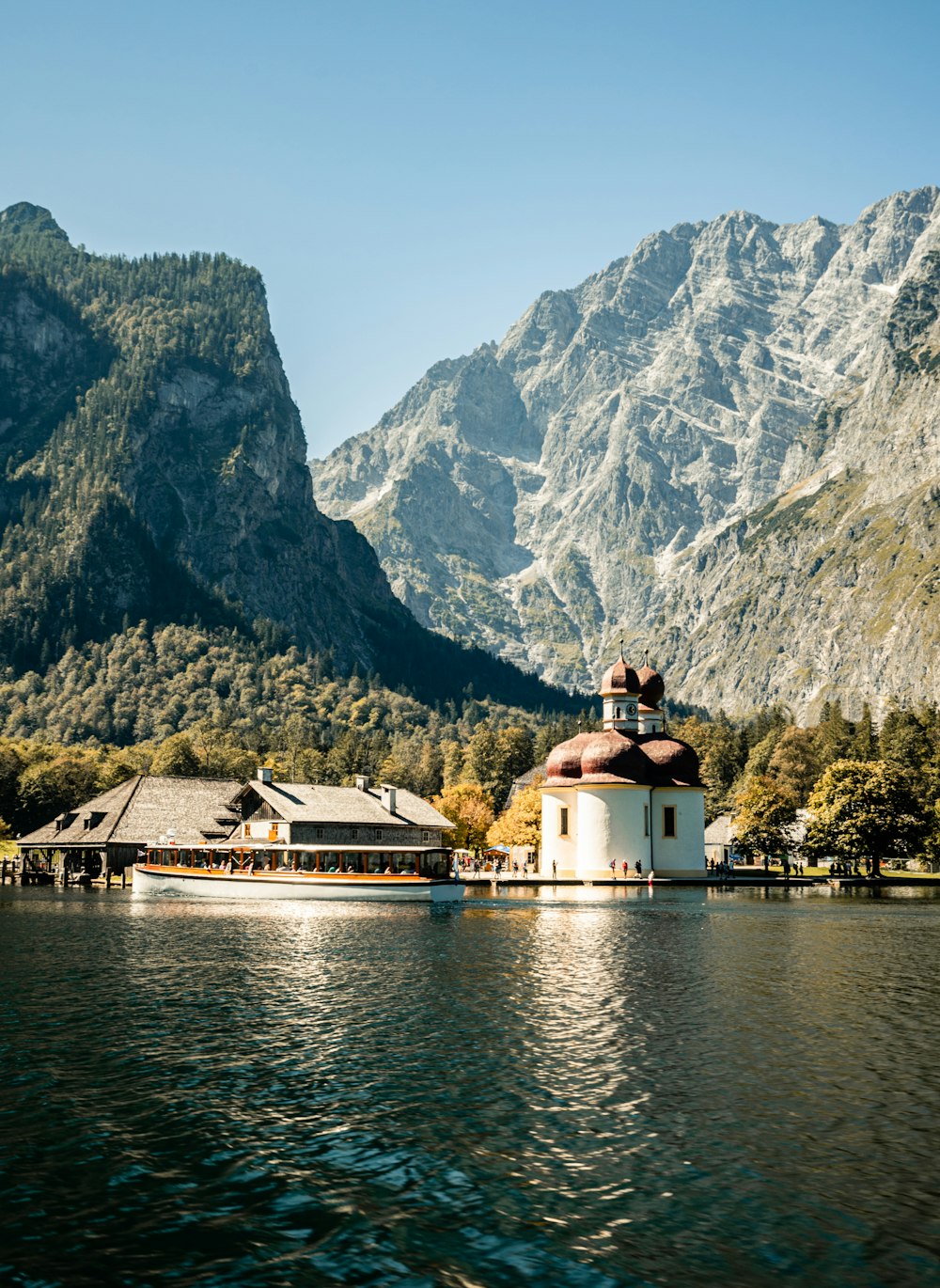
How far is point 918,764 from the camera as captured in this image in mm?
184875

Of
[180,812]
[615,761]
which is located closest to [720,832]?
[615,761]

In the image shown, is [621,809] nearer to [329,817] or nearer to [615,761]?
[615,761]

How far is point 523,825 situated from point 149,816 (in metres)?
53.0

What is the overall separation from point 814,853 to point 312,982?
12398 cm

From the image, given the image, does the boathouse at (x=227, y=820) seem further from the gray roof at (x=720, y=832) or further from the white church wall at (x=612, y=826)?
the gray roof at (x=720, y=832)

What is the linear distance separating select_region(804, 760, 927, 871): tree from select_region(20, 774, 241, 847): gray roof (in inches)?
2779

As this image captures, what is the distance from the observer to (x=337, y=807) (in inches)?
4988

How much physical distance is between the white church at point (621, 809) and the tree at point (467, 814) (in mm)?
40396

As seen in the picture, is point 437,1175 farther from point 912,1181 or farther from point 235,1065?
point 235,1065

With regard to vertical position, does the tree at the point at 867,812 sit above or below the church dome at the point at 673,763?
below

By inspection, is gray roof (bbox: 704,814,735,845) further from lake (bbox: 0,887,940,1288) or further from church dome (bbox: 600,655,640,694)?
lake (bbox: 0,887,940,1288)

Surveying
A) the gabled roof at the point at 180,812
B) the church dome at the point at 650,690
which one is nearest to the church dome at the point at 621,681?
the church dome at the point at 650,690

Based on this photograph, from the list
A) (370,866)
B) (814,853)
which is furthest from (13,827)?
(814,853)

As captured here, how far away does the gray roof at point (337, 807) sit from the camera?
12362 cm
